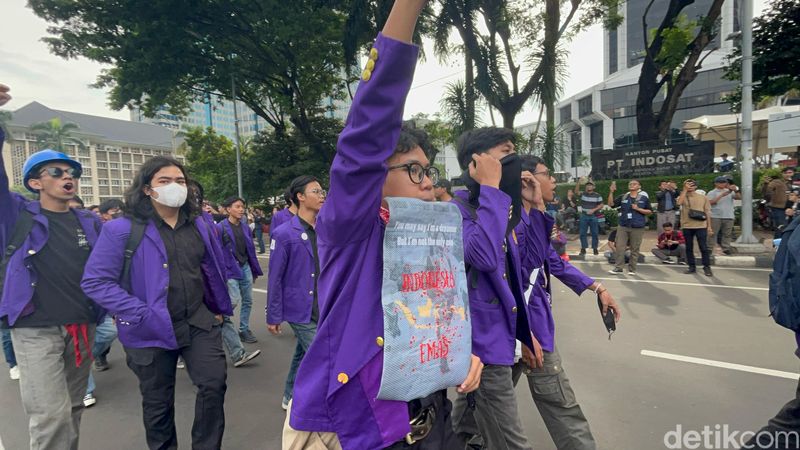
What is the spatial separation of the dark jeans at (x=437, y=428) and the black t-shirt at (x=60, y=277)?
2.47 m

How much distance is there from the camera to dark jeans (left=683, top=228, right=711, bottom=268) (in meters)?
7.79

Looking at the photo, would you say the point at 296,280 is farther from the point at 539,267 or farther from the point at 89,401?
the point at 89,401

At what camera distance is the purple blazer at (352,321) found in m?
1.21

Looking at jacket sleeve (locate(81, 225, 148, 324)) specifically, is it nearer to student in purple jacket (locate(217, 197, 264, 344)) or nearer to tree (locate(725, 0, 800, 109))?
student in purple jacket (locate(217, 197, 264, 344))

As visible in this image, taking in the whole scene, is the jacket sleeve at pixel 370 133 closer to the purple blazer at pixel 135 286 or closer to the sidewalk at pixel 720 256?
the purple blazer at pixel 135 286

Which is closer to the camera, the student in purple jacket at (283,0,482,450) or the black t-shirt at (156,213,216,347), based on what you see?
the student in purple jacket at (283,0,482,450)

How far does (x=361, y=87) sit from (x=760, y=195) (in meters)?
15.5

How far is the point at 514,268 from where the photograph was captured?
2.19 metres

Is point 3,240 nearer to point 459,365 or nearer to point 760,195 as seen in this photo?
point 459,365

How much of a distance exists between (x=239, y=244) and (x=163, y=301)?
11.0 ft

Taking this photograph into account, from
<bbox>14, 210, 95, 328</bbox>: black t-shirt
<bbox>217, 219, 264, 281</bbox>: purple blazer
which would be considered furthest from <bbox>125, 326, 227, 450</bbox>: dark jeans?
<bbox>217, 219, 264, 281</bbox>: purple blazer

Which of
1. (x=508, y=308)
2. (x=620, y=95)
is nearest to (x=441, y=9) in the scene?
(x=508, y=308)

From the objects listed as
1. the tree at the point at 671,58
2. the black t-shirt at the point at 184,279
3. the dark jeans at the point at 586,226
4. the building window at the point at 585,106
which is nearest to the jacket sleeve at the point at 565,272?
the black t-shirt at the point at 184,279

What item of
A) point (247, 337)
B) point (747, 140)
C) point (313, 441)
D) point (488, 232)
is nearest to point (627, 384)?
point (488, 232)
